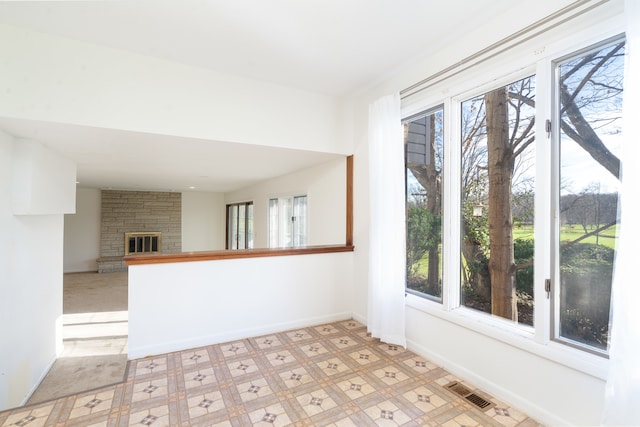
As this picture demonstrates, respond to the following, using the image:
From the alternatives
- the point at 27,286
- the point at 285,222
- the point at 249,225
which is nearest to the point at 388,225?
the point at 285,222

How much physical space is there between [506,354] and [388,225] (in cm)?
132

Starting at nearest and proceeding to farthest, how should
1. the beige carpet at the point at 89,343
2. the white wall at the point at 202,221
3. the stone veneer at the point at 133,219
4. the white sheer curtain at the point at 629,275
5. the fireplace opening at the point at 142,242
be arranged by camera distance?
the white sheer curtain at the point at 629,275 < the beige carpet at the point at 89,343 < the stone veneer at the point at 133,219 < the fireplace opening at the point at 142,242 < the white wall at the point at 202,221

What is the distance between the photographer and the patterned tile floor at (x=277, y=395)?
1893 mm

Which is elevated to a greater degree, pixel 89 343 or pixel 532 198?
pixel 532 198

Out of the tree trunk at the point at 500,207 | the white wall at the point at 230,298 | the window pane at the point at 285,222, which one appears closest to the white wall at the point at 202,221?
the window pane at the point at 285,222

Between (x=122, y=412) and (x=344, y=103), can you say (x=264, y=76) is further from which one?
(x=122, y=412)

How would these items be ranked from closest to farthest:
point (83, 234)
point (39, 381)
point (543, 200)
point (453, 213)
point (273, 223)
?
point (543, 200)
point (453, 213)
point (39, 381)
point (273, 223)
point (83, 234)

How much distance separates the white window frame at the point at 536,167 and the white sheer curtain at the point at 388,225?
31 cm

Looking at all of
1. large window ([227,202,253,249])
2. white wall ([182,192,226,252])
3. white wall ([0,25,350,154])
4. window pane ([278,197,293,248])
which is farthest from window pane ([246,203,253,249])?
white wall ([0,25,350,154])

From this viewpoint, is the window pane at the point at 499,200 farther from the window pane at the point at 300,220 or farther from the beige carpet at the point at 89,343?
the beige carpet at the point at 89,343

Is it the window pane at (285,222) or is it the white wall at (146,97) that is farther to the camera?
the window pane at (285,222)

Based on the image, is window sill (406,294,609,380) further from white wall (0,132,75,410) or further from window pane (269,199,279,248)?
window pane (269,199,279,248)

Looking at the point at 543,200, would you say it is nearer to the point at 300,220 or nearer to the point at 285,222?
the point at 300,220

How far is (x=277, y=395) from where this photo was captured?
7.01 feet
